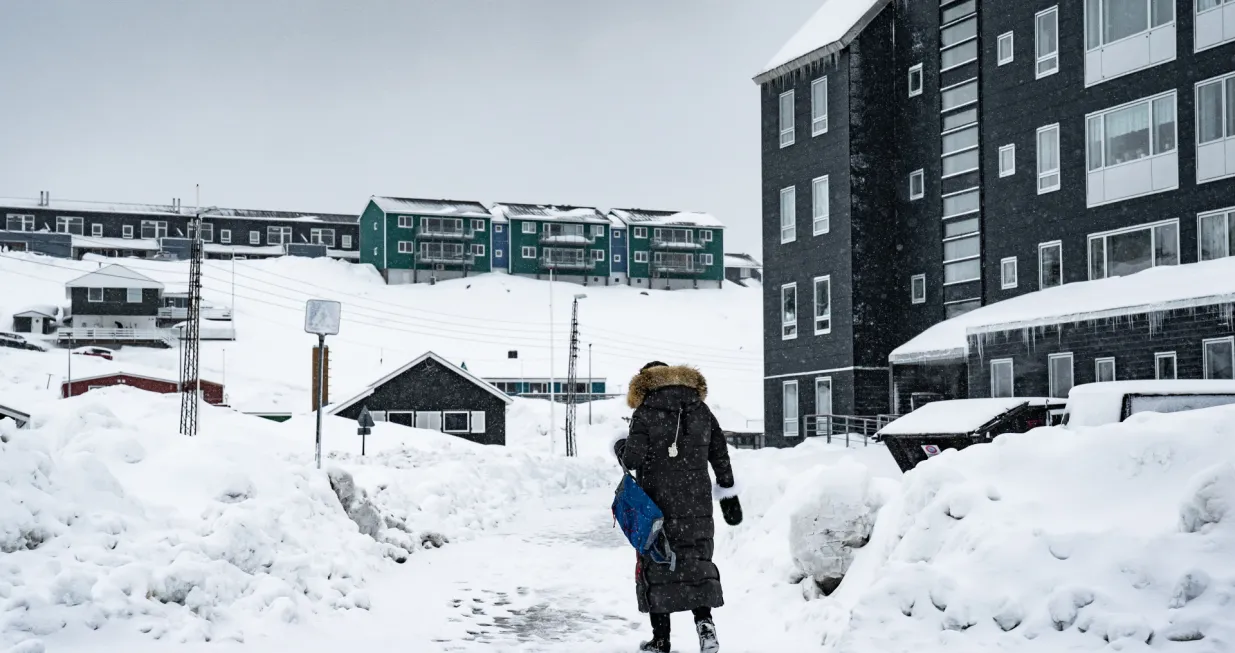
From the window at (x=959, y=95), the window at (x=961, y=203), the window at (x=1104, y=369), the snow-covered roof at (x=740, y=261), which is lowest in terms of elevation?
the window at (x=1104, y=369)

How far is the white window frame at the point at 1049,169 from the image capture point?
2575 cm

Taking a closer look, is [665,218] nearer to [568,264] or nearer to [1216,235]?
[568,264]

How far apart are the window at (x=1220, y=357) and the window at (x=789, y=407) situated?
45.7 feet

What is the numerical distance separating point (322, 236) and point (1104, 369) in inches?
3618

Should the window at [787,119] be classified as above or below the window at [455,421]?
above

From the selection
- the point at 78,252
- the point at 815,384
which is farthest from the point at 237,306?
the point at 815,384

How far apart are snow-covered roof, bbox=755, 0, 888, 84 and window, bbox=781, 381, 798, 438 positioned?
9.65m

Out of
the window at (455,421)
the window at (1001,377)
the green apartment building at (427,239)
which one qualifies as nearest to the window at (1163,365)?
the window at (1001,377)

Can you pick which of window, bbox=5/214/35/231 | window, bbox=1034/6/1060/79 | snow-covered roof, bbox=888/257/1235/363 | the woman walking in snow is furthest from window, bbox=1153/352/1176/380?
window, bbox=5/214/35/231

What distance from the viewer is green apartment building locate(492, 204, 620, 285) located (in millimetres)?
97250

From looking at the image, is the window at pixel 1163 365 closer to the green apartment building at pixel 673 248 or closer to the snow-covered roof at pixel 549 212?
the snow-covered roof at pixel 549 212

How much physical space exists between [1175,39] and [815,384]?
43.0 ft

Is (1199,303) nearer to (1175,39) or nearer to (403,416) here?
(1175,39)

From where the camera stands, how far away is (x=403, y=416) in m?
45.4
